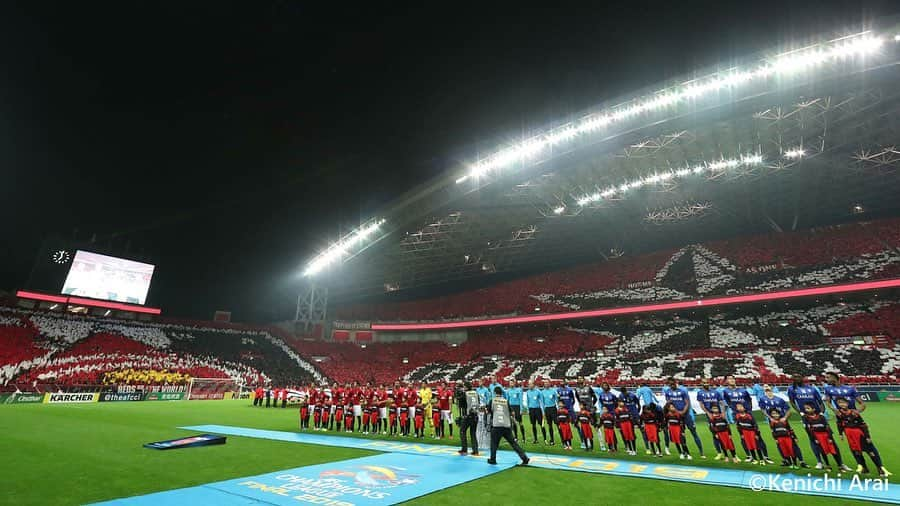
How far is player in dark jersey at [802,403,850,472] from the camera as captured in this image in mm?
7230

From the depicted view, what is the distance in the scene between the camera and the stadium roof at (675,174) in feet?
55.7

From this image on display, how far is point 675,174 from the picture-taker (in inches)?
1038

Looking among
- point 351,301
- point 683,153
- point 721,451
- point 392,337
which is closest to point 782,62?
point 683,153

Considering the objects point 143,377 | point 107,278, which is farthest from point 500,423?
point 107,278

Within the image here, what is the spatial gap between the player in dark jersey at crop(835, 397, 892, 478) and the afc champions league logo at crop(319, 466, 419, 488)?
7.78 meters

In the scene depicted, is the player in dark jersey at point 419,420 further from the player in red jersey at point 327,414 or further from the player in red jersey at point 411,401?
the player in red jersey at point 327,414

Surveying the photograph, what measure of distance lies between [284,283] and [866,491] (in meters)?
47.0

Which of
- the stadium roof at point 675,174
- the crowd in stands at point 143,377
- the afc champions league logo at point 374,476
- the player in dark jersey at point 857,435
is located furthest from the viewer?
the crowd in stands at point 143,377

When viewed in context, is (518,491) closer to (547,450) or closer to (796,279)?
(547,450)

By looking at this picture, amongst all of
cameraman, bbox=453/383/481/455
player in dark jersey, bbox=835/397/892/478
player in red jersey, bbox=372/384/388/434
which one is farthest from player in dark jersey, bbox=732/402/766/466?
player in red jersey, bbox=372/384/388/434

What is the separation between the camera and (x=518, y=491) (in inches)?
243

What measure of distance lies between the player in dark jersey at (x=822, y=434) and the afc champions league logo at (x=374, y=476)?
24.5 ft

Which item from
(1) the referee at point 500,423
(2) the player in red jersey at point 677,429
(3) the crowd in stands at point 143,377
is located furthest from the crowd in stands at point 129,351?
(2) the player in red jersey at point 677,429

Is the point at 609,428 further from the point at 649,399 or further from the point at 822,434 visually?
the point at 822,434
